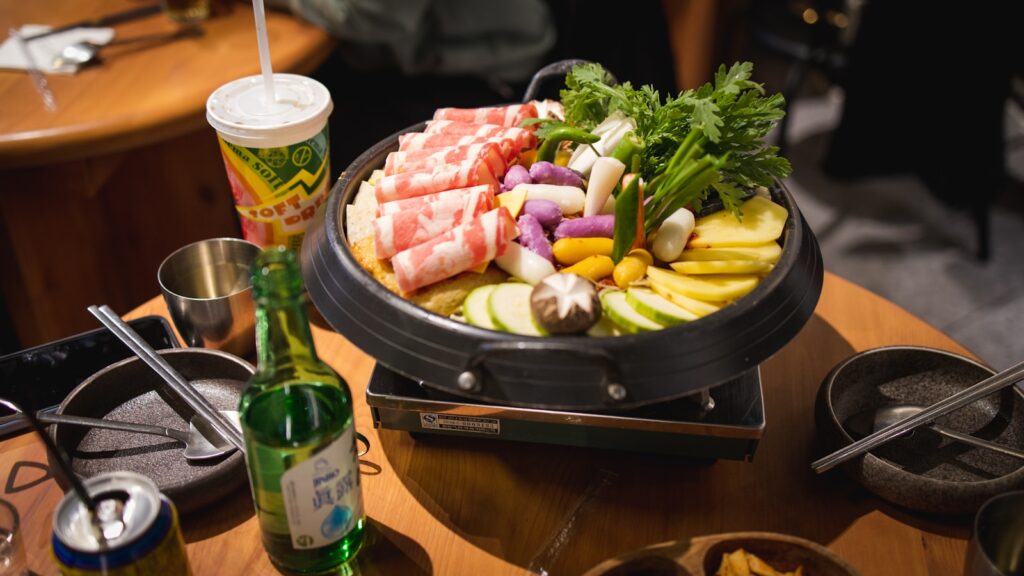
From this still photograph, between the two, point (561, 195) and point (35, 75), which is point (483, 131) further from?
point (35, 75)

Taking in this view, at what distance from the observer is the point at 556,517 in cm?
136

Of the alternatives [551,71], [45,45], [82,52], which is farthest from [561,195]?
[45,45]

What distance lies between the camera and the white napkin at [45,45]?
2352 millimetres

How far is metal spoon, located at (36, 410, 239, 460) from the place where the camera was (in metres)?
1.31

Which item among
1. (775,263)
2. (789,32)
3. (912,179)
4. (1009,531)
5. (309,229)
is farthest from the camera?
(912,179)

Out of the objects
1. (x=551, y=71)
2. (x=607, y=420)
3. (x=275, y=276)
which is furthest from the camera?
(x=551, y=71)

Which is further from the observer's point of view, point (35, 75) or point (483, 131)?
point (35, 75)

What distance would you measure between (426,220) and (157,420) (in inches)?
24.2

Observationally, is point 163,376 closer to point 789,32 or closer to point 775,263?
point 775,263

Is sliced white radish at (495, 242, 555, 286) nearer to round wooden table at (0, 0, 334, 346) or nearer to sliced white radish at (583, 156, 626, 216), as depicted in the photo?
sliced white radish at (583, 156, 626, 216)

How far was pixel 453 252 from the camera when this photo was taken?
130 centimetres

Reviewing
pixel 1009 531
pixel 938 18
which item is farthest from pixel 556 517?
pixel 938 18

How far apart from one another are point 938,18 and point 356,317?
306cm

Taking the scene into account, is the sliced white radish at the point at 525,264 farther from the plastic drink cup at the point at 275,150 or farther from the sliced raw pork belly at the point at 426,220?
the plastic drink cup at the point at 275,150
